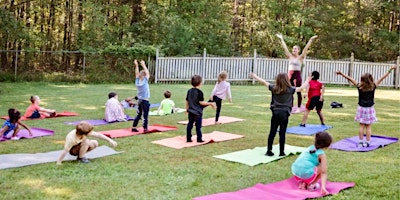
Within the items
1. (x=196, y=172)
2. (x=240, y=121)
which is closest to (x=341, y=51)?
(x=240, y=121)

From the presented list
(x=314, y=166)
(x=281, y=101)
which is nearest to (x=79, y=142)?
(x=281, y=101)

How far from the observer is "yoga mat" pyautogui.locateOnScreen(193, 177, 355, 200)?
5.01 metres

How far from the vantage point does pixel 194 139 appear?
28.1 feet

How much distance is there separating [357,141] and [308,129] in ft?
5.14

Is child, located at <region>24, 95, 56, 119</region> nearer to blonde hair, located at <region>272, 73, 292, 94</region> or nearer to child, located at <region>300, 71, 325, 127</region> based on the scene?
child, located at <region>300, 71, 325, 127</region>

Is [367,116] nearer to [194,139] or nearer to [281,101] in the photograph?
[281,101]

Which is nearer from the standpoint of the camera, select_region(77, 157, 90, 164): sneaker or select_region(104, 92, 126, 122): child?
select_region(77, 157, 90, 164): sneaker

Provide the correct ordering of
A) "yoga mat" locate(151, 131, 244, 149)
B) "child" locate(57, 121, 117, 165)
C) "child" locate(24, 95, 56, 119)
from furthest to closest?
"child" locate(24, 95, 56, 119), "yoga mat" locate(151, 131, 244, 149), "child" locate(57, 121, 117, 165)

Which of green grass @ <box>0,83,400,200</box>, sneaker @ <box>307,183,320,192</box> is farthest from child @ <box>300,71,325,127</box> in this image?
sneaker @ <box>307,183,320,192</box>

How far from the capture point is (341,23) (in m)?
32.7

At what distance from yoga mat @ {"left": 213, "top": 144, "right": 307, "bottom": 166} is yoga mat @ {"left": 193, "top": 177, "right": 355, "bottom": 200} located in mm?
1104

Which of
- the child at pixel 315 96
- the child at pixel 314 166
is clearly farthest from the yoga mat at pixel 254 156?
the child at pixel 315 96

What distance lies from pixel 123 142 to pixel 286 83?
132 inches

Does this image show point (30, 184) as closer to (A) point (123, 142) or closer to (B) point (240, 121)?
(A) point (123, 142)
